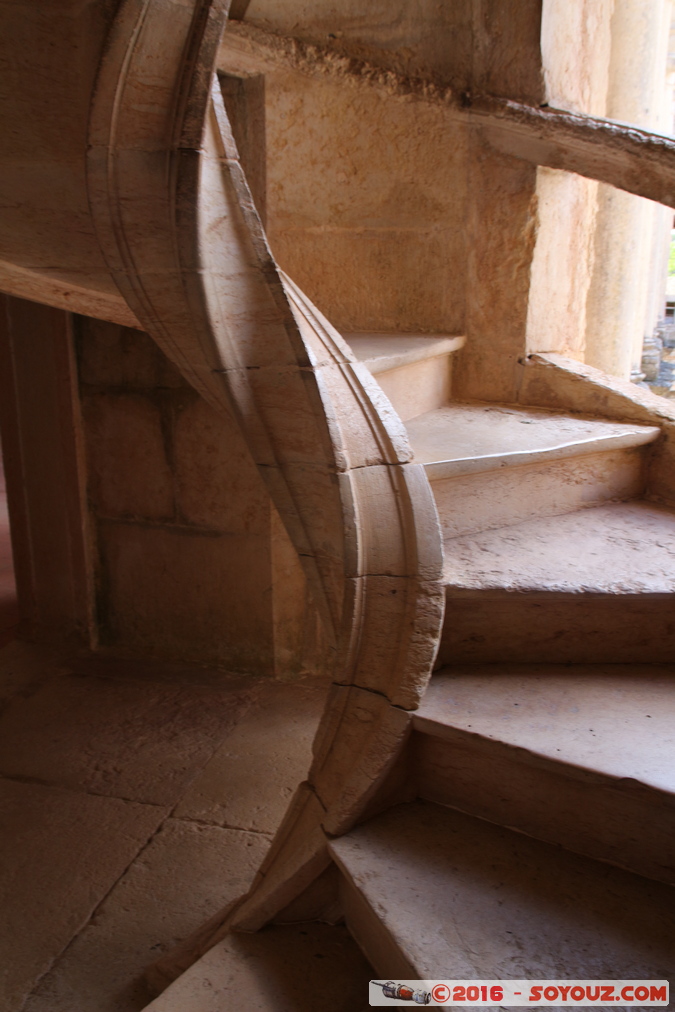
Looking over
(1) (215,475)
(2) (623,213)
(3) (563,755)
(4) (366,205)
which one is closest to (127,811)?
(1) (215,475)

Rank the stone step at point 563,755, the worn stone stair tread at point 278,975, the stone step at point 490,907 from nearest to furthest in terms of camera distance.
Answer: the stone step at point 490,907 < the stone step at point 563,755 < the worn stone stair tread at point 278,975

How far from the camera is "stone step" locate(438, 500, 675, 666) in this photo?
154 centimetres

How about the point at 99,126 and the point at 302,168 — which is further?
the point at 302,168

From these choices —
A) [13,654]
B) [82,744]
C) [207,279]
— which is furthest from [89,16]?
[13,654]

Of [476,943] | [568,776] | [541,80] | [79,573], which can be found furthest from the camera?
[79,573]

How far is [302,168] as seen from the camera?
106 inches

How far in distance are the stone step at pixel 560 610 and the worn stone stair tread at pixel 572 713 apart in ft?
0.10

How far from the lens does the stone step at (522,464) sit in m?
1.89

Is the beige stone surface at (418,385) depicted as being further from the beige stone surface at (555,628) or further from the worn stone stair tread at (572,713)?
the worn stone stair tread at (572,713)

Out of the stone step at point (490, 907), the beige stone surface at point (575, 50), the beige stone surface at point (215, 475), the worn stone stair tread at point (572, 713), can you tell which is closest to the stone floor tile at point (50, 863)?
the stone step at point (490, 907)

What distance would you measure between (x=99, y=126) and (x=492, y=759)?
129cm

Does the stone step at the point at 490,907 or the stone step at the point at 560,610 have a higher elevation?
the stone step at the point at 560,610

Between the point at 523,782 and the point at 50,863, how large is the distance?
1.54 m

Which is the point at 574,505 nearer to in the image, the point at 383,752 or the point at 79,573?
the point at 383,752
